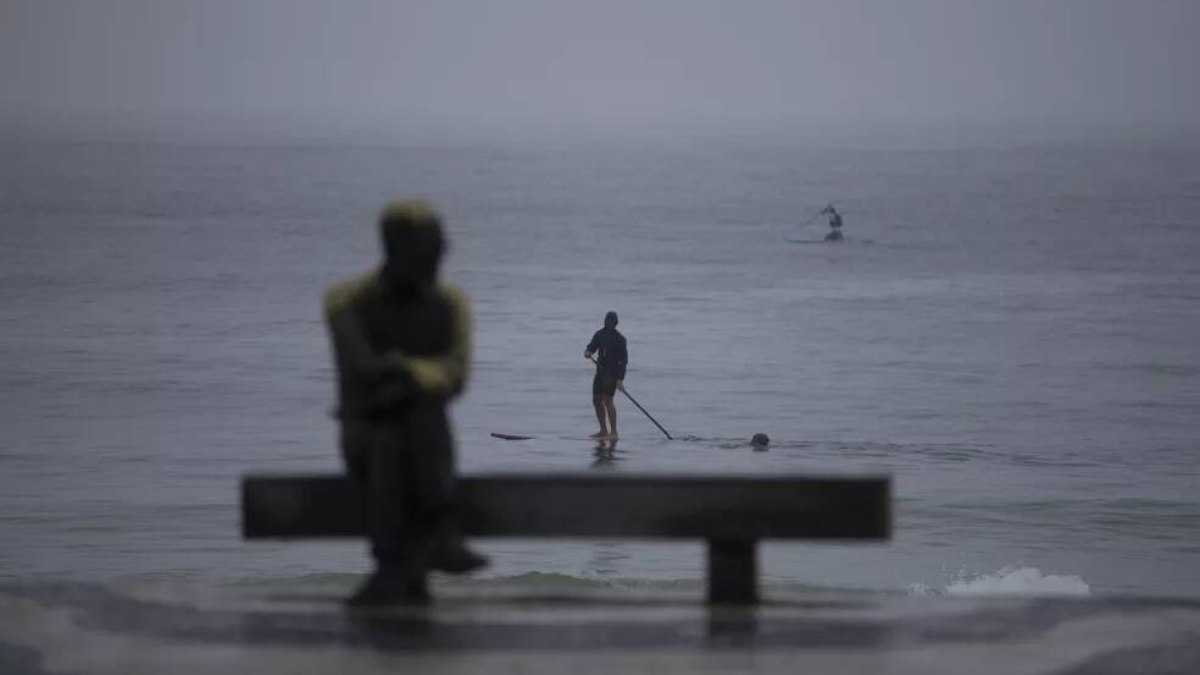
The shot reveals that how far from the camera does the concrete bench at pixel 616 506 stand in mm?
9070

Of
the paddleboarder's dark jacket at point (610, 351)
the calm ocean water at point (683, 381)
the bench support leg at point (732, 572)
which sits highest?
the bench support leg at point (732, 572)

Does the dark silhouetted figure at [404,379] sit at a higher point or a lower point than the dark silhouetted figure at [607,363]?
higher

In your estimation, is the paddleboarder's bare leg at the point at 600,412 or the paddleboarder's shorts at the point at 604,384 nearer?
the paddleboarder's shorts at the point at 604,384

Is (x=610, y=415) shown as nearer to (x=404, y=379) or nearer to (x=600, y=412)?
(x=600, y=412)

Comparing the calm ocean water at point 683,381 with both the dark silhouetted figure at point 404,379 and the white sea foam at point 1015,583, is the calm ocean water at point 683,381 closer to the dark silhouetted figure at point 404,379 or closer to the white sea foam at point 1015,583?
the white sea foam at point 1015,583

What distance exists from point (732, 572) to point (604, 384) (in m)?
26.4

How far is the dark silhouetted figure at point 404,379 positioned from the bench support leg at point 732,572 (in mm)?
934

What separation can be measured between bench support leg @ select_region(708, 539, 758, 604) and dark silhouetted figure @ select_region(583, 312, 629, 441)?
21.6 meters

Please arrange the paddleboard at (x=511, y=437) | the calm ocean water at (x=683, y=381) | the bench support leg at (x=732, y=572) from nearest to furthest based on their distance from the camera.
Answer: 1. the bench support leg at (x=732, y=572)
2. the calm ocean water at (x=683, y=381)
3. the paddleboard at (x=511, y=437)

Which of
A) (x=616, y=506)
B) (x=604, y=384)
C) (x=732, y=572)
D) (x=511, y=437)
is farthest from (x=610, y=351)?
(x=616, y=506)

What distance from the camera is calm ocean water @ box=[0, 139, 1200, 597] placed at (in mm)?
28016

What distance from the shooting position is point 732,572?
944cm

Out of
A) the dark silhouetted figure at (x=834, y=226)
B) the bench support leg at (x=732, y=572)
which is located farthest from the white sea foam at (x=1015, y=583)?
the dark silhouetted figure at (x=834, y=226)

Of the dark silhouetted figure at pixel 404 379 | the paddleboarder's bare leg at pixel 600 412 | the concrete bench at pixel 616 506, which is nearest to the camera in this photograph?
the dark silhouetted figure at pixel 404 379
